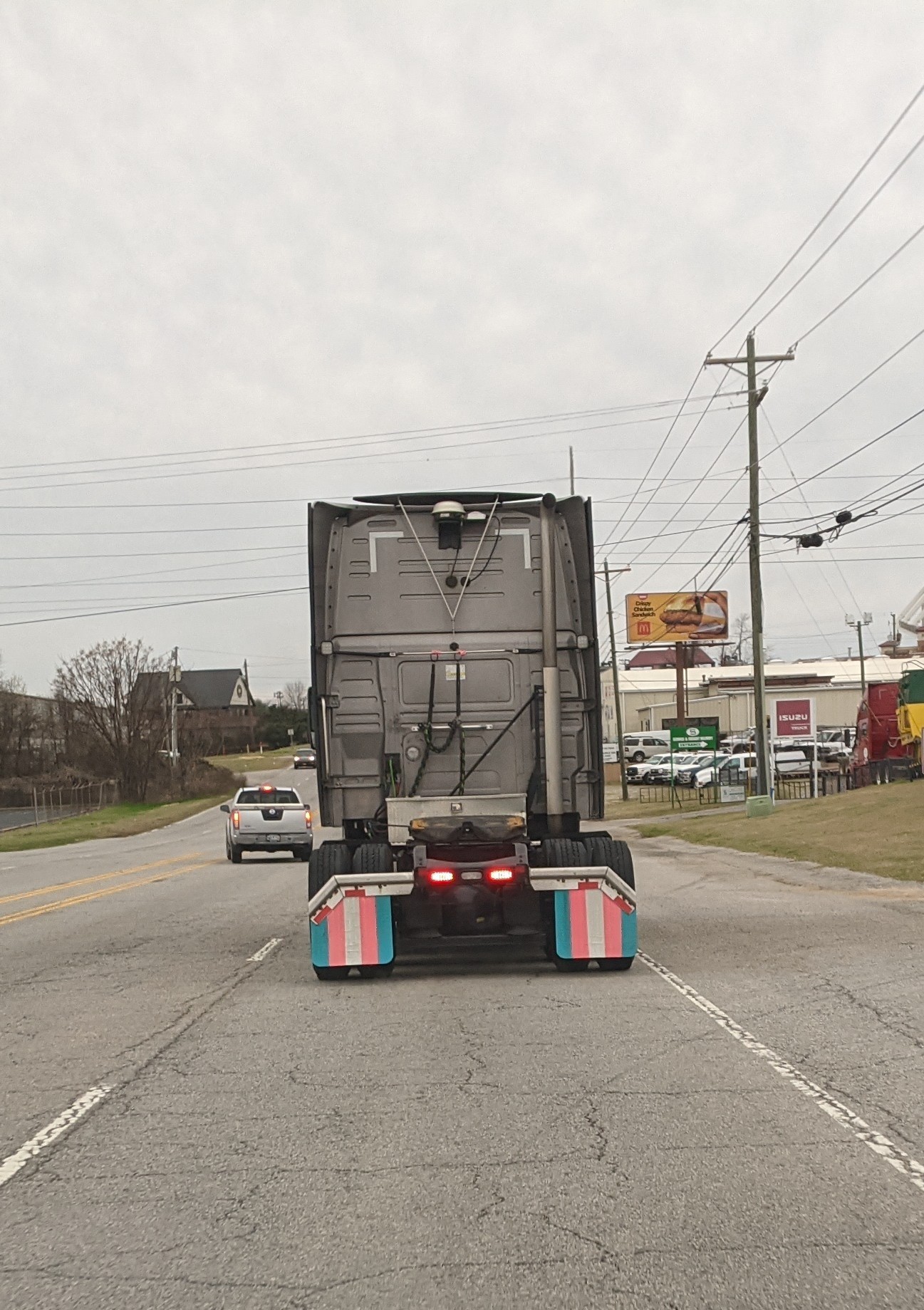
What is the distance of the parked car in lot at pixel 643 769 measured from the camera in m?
67.9

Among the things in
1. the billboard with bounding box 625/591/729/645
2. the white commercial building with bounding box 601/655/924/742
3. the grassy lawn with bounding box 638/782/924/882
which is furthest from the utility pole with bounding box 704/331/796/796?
the white commercial building with bounding box 601/655/924/742

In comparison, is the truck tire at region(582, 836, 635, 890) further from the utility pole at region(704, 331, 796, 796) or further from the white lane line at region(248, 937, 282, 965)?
the utility pole at region(704, 331, 796, 796)

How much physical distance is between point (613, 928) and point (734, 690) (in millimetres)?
102336

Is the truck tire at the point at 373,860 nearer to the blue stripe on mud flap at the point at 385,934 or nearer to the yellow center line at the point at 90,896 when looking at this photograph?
the blue stripe on mud flap at the point at 385,934

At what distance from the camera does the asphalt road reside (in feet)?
15.2

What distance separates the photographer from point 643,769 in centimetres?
6812

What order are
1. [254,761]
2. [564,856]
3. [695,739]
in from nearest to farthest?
[564,856] → [695,739] → [254,761]

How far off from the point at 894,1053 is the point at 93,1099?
461cm

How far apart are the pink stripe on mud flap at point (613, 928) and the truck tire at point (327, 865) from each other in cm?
217

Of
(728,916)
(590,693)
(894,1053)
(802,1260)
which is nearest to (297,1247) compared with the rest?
(802,1260)

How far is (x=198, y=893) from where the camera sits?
21.6m

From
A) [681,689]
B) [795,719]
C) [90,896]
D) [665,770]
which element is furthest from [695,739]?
[681,689]

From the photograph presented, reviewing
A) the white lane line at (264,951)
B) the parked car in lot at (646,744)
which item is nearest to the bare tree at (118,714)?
the parked car in lot at (646,744)

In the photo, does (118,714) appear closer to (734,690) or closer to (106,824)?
(106,824)
